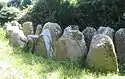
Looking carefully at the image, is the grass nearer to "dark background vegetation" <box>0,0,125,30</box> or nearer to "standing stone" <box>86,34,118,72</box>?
"standing stone" <box>86,34,118,72</box>

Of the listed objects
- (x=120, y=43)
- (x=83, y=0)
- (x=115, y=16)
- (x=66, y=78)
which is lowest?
(x=66, y=78)

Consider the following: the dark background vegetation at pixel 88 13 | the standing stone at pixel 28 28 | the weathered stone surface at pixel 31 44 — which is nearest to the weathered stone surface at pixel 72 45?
the weathered stone surface at pixel 31 44

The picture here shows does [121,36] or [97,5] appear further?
[97,5]

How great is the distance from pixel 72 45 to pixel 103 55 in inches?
52.7

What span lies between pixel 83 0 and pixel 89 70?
5.37 m

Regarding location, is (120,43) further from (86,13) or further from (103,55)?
(86,13)

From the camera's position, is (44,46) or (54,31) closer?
(44,46)

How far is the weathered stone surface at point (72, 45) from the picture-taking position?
8.88 metres

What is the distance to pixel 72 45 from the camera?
Answer: 8.97 m

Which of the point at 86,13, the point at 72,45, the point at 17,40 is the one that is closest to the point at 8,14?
the point at 86,13

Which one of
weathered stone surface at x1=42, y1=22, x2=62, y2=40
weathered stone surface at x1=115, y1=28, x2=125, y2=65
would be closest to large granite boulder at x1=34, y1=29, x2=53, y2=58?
weathered stone surface at x1=42, y1=22, x2=62, y2=40

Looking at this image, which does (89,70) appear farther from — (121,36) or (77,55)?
(121,36)

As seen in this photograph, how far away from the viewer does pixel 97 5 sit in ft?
39.3

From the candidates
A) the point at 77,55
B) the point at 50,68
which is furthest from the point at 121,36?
the point at 50,68
